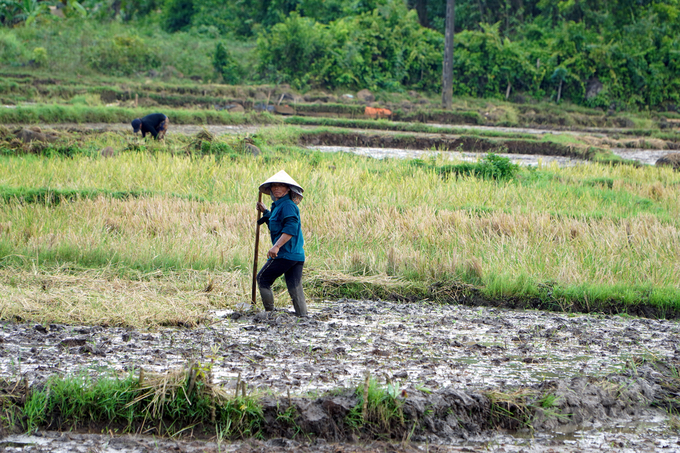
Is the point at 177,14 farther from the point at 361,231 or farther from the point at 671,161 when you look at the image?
the point at 361,231

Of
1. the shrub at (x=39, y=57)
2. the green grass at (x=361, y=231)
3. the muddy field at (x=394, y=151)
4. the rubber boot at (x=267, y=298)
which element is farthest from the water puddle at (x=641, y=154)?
the shrub at (x=39, y=57)

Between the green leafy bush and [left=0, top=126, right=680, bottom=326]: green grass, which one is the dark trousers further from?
the green leafy bush

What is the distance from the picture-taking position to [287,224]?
14.4 feet

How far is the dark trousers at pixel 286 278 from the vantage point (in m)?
4.52

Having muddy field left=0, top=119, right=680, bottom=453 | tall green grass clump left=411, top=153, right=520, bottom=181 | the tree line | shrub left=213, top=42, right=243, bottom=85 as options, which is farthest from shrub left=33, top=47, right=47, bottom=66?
muddy field left=0, top=119, right=680, bottom=453

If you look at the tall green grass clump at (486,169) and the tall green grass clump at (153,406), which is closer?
the tall green grass clump at (153,406)

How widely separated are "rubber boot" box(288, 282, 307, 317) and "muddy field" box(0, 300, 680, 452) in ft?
0.29

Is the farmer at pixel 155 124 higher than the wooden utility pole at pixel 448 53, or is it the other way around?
the wooden utility pole at pixel 448 53

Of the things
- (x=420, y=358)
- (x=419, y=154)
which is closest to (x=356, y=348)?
(x=420, y=358)

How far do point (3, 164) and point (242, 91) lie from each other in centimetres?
Answer: 1384

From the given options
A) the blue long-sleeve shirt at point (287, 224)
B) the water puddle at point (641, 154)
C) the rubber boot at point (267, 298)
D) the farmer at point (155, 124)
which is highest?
the farmer at point (155, 124)

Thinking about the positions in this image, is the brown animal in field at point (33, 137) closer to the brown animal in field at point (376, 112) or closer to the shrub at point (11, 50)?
the brown animal in field at point (376, 112)

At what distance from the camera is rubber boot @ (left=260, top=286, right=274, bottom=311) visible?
185 inches

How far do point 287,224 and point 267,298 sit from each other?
2.04 feet
